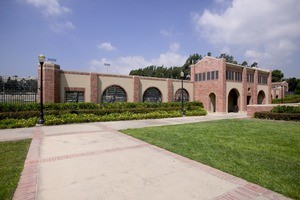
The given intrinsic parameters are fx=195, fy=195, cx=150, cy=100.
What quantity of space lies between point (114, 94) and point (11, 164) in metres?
15.2

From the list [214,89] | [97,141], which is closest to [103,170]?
[97,141]

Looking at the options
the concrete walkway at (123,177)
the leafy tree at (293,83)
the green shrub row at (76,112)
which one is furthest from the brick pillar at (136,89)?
the leafy tree at (293,83)

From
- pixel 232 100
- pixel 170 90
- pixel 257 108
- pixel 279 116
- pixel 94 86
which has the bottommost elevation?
pixel 279 116

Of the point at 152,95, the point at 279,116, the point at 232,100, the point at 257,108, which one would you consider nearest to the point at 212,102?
the point at 232,100

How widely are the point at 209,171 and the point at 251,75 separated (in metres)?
28.3

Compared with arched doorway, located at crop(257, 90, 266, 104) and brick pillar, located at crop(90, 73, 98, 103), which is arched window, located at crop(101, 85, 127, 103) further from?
arched doorway, located at crop(257, 90, 266, 104)

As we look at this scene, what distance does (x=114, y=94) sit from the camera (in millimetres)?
20500

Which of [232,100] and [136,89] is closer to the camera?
[136,89]

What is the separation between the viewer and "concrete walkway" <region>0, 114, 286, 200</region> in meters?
3.82

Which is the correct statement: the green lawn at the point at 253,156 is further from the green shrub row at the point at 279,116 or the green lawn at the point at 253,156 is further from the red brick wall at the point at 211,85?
the red brick wall at the point at 211,85

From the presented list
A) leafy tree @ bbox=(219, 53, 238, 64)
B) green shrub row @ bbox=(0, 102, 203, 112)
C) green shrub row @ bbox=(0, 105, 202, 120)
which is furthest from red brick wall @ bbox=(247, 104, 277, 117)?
leafy tree @ bbox=(219, 53, 238, 64)

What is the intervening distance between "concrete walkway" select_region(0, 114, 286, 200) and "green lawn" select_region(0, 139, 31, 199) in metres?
0.15

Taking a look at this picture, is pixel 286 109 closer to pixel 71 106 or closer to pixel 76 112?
pixel 76 112

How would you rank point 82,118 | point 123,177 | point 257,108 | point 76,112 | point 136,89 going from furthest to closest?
point 136,89, point 257,108, point 76,112, point 82,118, point 123,177
